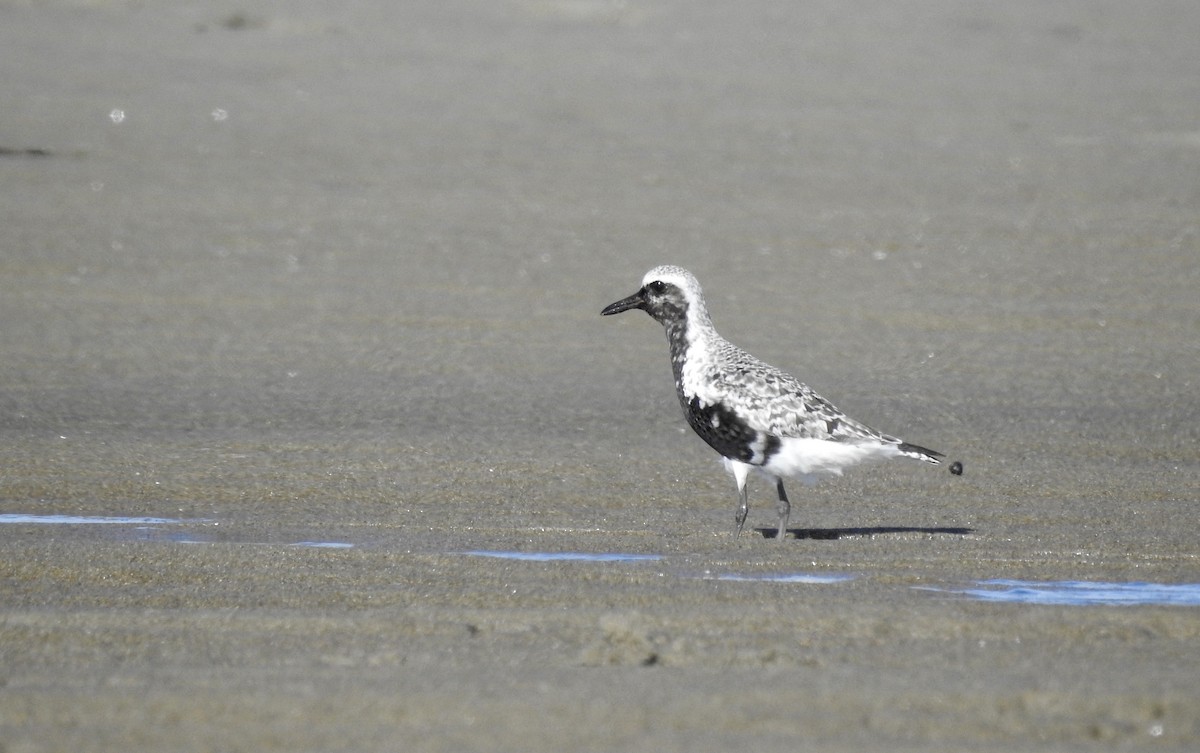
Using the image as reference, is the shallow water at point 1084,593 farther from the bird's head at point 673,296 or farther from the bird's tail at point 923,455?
the bird's head at point 673,296

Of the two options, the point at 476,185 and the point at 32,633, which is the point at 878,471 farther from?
the point at 476,185

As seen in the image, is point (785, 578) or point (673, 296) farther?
point (673, 296)

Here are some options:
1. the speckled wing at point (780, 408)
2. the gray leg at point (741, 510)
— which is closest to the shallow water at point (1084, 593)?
the gray leg at point (741, 510)

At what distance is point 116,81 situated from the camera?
18.3m

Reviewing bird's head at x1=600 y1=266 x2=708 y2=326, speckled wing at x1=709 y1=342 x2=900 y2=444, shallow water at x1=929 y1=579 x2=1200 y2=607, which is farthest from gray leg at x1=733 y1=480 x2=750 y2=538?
shallow water at x1=929 y1=579 x2=1200 y2=607

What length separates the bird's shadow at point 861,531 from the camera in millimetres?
7547

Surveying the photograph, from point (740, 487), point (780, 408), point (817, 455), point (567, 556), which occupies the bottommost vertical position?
point (567, 556)

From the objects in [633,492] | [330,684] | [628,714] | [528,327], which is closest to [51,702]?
[330,684]

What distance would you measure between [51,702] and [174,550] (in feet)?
6.50

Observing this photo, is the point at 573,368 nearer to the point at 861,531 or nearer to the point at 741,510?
the point at 741,510

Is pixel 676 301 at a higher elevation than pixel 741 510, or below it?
higher

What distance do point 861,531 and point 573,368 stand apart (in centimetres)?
365

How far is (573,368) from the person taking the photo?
11000 millimetres

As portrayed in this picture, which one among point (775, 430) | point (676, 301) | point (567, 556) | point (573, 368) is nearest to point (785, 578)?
point (567, 556)
